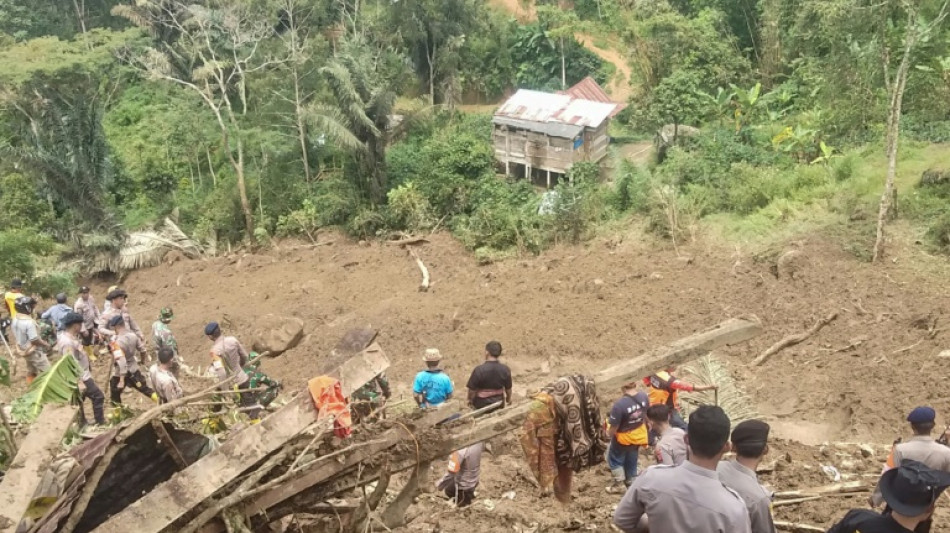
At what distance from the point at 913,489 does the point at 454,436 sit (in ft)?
7.95

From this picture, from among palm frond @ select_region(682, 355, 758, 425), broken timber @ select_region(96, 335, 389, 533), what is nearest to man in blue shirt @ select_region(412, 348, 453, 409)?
broken timber @ select_region(96, 335, 389, 533)

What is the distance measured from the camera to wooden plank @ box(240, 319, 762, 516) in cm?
451

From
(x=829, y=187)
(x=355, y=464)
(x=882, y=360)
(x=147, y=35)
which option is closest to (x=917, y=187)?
(x=829, y=187)

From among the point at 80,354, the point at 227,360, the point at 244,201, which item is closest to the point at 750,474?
the point at 227,360

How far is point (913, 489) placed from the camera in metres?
4.00

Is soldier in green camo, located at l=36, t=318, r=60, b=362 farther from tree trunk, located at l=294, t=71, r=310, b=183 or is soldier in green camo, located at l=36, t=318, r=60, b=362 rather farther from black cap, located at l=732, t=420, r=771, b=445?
tree trunk, located at l=294, t=71, r=310, b=183

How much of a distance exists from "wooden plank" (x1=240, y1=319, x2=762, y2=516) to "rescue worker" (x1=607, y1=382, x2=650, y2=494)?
1.62 meters

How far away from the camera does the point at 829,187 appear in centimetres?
1491

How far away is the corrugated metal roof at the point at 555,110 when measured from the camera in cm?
2217

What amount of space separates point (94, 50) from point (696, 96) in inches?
658

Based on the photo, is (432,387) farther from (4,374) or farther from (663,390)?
(4,374)

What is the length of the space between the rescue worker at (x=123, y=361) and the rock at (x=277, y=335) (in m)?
3.20

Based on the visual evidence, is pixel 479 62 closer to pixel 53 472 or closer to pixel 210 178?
pixel 210 178

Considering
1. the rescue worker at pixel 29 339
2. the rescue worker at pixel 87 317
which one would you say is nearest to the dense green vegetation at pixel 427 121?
the rescue worker at pixel 87 317
